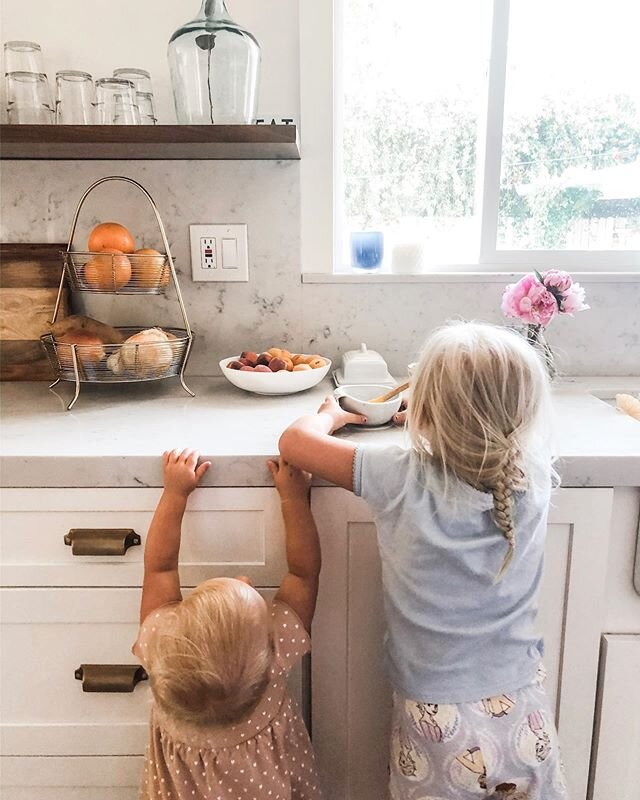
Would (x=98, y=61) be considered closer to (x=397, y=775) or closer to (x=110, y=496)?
(x=110, y=496)

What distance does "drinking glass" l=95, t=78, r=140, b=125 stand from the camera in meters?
1.26

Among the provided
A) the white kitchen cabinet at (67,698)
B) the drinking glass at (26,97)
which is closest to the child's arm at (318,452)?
the white kitchen cabinet at (67,698)

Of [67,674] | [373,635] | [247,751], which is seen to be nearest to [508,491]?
[373,635]

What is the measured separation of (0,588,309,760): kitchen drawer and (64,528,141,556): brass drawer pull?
74mm

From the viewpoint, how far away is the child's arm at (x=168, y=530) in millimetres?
910

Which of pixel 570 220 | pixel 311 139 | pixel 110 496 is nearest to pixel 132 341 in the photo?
pixel 110 496

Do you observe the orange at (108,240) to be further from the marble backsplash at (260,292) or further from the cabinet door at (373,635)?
the cabinet door at (373,635)

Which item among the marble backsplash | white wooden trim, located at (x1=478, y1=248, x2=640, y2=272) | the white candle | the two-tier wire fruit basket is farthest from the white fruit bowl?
white wooden trim, located at (x1=478, y1=248, x2=640, y2=272)

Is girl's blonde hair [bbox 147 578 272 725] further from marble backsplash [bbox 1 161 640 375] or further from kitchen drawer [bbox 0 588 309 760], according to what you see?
marble backsplash [bbox 1 161 640 375]

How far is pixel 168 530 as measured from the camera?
36.2 inches

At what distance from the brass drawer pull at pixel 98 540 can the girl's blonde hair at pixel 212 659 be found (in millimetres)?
202

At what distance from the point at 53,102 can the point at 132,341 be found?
0.57 metres

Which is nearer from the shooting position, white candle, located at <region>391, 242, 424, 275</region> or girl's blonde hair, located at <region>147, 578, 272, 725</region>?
girl's blonde hair, located at <region>147, 578, 272, 725</region>

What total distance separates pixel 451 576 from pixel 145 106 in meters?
1.07
